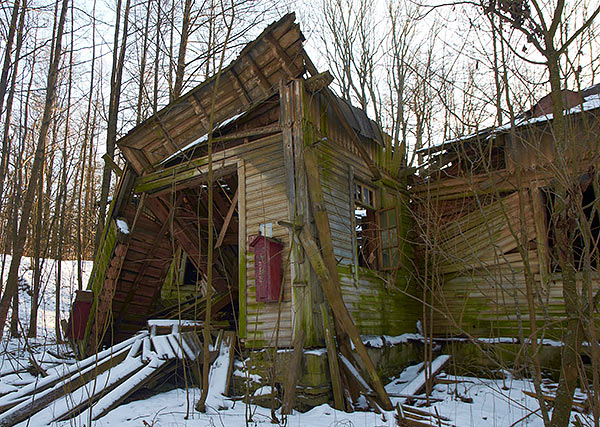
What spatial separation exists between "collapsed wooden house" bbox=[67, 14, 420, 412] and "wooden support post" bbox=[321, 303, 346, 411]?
0.23ft

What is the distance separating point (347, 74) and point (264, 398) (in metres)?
16.4

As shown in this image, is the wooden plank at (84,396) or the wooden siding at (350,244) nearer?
the wooden plank at (84,396)

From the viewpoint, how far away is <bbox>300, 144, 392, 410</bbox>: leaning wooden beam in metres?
7.49

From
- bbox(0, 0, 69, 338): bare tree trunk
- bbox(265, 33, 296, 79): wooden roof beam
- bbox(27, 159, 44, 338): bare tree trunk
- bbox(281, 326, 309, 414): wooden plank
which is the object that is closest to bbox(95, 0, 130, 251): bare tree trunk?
bbox(27, 159, 44, 338): bare tree trunk

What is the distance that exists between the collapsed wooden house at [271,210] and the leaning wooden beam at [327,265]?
0.06ft

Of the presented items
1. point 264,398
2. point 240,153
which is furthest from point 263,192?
point 264,398

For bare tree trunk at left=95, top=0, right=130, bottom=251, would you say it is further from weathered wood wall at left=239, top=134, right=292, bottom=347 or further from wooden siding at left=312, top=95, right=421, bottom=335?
wooden siding at left=312, top=95, right=421, bottom=335

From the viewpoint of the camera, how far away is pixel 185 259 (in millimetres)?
15547

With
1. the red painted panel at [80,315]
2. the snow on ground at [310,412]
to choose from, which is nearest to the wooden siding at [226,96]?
the red painted panel at [80,315]

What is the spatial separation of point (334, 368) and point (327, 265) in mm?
1764

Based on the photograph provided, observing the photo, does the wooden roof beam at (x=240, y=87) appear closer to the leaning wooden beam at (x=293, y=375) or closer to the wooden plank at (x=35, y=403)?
the leaning wooden beam at (x=293, y=375)

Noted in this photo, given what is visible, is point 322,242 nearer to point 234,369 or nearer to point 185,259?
point 234,369

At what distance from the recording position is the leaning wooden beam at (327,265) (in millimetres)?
7492

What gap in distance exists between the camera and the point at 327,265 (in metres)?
8.26
